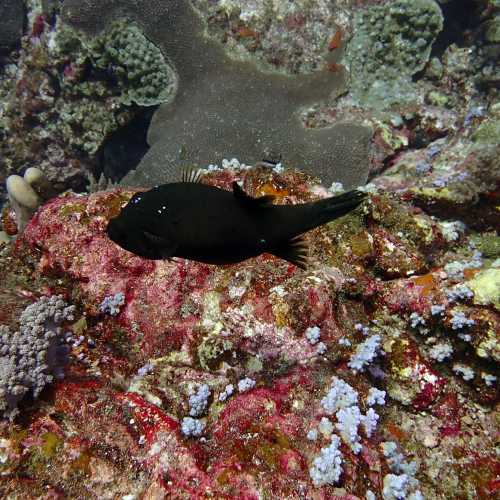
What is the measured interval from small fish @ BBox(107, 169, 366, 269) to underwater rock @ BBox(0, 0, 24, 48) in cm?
1064

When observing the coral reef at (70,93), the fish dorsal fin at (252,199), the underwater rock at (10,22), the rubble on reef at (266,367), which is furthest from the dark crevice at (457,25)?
the underwater rock at (10,22)

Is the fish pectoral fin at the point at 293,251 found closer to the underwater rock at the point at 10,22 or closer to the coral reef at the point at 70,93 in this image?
the coral reef at the point at 70,93

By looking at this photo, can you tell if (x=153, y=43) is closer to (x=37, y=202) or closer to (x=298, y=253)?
(x=37, y=202)

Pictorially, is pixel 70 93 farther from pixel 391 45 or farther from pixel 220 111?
pixel 391 45

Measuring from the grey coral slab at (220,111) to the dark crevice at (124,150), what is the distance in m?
0.58

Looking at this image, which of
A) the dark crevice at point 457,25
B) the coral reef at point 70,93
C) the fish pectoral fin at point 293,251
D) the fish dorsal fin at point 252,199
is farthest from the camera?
the dark crevice at point 457,25

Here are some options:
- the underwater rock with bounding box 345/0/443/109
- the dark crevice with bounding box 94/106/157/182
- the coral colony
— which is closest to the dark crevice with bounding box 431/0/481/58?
the underwater rock with bounding box 345/0/443/109

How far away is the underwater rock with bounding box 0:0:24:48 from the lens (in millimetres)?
9320

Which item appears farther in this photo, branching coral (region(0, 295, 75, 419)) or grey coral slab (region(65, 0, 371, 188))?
grey coral slab (region(65, 0, 371, 188))

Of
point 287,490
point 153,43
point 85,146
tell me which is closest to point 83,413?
point 287,490

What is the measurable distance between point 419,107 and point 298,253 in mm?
7388

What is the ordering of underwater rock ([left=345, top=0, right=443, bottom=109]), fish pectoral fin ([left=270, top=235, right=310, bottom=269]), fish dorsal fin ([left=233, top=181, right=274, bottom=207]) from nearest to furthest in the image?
fish dorsal fin ([left=233, top=181, right=274, bottom=207])
fish pectoral fin ([left=270, top=235, right=310, bottom=269])
underwater rock ([left=345, top=0, right=443, bottom=109])

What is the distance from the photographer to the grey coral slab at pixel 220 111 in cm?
714

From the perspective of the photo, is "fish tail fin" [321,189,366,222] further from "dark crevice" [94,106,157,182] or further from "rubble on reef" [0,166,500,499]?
"dark crevice" [94,106,157,182]
